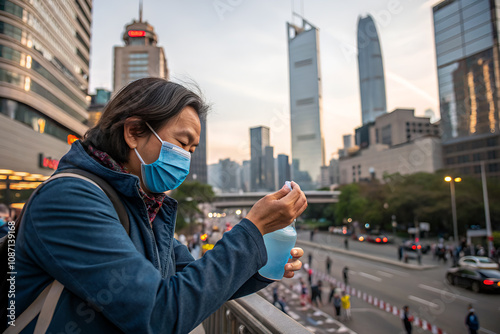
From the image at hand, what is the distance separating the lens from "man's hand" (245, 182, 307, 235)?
1.01 meters

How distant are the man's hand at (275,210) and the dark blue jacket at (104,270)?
0.05 m

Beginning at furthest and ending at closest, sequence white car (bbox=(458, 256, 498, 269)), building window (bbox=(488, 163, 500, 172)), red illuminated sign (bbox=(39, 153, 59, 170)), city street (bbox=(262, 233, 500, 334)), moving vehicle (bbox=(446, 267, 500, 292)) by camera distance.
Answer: building window (bbox=(488, 163, 500, 172)) → red illuminated sign (bbox=(39, 153, 59, 170)) → white car (bbox=(458, 256, 498, 269)) → moving vehicle (bbox=(446, 267, 500, 292)) → city street (bbox=(262, 233, 500, 334))

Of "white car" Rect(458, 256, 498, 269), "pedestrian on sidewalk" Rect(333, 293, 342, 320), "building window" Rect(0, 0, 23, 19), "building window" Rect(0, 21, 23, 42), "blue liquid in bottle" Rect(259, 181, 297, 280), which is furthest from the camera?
"building window" Rect(0, 21, 23, 42)

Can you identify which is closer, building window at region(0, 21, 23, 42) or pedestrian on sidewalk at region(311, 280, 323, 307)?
pedestrian on sidewalk at region(311, 280, 323, 307)

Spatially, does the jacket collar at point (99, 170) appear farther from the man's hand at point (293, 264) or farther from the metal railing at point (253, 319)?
the metal railing at point (253, 319)

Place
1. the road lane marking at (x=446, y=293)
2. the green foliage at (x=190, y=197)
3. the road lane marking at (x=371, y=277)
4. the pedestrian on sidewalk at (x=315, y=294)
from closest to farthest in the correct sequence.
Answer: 1. the road lane marking at (x=446, y=293)
2. the pedestrian on sidewalk at (x=315, y=294)
3. the road lane marking at (x=371, y=277)
4. the green foliage at (x=190, y=197)

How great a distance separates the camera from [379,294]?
16.8 meters

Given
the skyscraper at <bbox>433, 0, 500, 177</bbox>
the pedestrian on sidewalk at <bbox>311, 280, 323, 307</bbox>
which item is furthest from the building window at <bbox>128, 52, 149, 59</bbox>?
the pedestrian on sidewalk at <bbox>311, 280, 323, 307</bbox>

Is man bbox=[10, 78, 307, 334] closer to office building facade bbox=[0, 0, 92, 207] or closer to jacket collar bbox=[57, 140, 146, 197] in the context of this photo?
jacket collar bbox=[57, 140, 146, 197]

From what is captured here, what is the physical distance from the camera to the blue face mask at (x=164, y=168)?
1284 mm

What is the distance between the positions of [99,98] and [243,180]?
123842mm

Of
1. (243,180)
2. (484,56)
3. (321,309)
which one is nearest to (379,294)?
(321,309)

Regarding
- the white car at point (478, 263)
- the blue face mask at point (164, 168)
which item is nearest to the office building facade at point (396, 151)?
the white car at point (478, 263)

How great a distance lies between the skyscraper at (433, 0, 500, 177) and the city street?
53986mm
